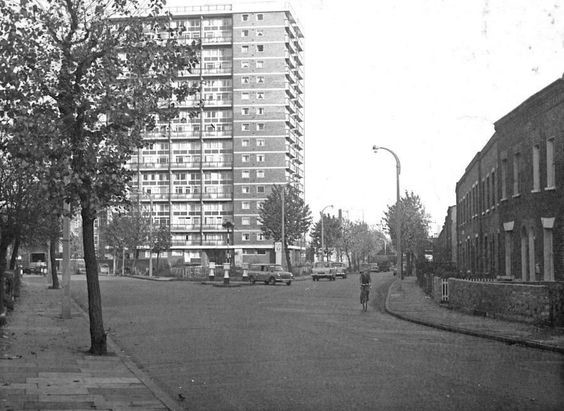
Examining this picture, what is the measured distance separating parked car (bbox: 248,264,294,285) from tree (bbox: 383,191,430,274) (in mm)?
17663

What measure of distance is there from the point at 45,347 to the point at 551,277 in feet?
53.2

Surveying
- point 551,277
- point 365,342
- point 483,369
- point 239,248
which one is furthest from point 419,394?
point 239,248

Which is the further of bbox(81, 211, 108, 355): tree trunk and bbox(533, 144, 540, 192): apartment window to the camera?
bbox(533, 144, 540, 192): apartment window

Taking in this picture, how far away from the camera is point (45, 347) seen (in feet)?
47.0

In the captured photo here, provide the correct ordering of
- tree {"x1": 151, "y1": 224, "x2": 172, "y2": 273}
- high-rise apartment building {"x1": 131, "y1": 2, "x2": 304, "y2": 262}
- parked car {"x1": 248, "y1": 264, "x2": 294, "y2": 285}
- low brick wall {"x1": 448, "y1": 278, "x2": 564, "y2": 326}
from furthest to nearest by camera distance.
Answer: high-rise apartment building {"x1": 131, "y1": 2, "x2": 304, "y2": 262}
tree {"x1": 151, "y1": 224, "x2": 172, "y2": 273}
parked car {"x1": 248, "y1": 264, "x2": 294, "y2": 285}
low brick wall {"x1": 448, "y1": 278, "x2": 564, "y2": 326}

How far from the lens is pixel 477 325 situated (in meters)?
18.7

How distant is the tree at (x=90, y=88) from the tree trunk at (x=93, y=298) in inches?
0.7

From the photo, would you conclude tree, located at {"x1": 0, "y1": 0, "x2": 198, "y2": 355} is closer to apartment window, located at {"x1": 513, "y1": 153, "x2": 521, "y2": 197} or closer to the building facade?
the building facade

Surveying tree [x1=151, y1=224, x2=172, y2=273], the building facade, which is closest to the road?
the building facade

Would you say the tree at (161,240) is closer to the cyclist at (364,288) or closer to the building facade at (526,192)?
the building facade at (526,192)

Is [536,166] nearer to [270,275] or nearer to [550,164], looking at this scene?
[550,164]

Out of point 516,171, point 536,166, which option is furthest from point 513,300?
point 516,171

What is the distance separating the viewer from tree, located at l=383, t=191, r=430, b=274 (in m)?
68.8

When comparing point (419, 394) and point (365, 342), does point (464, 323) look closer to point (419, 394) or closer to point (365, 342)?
point (365, 342)
